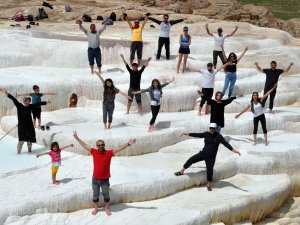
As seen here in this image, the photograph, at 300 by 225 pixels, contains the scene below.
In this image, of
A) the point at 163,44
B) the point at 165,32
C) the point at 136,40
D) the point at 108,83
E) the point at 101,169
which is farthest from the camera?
the point at 163,44

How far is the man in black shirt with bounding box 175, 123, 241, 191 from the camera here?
11.1 meters

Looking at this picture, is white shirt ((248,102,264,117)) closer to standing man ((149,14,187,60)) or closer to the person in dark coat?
standing man ((149,14,187,60))

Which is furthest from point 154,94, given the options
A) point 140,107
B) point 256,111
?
point 256,111

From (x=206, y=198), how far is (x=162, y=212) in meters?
1.15

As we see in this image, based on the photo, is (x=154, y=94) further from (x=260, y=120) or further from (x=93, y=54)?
(x=93, y=54)

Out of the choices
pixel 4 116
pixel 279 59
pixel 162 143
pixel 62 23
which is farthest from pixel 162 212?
pixel 62 23

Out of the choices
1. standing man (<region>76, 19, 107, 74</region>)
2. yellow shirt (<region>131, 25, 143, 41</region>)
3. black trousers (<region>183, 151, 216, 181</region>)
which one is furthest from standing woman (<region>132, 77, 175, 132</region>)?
yellow shirt (<region>131, 25, 143, 41</region>)

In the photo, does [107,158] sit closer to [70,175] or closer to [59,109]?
[70,175]

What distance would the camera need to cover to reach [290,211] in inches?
475

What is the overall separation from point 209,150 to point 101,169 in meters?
2.37

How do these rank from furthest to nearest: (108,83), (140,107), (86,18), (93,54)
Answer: (86,18)
(93,54)
(140,107)
(108,83)

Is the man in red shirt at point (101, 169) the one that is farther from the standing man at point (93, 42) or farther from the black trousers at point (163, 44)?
the black trousers at point (163, 44)

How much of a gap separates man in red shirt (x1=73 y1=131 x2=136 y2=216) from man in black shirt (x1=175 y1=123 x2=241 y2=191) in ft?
6.02

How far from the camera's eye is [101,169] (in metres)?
9.85
